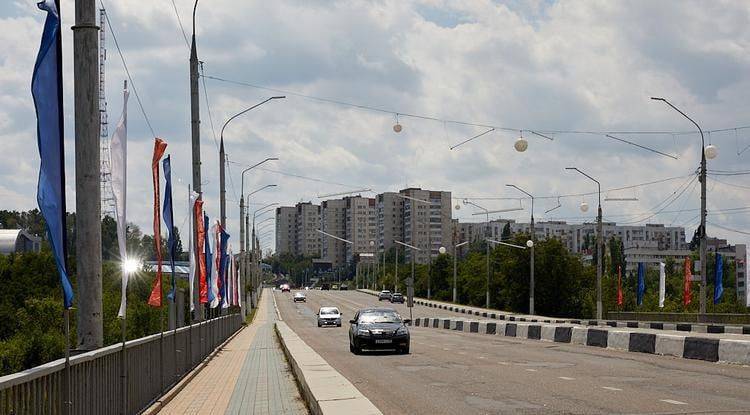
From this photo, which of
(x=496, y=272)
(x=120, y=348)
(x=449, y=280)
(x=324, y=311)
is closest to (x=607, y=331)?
(x=120, y=348)

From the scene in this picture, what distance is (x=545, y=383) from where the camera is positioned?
744 inches

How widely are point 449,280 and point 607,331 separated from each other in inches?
4155

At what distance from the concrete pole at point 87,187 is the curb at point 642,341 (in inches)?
630

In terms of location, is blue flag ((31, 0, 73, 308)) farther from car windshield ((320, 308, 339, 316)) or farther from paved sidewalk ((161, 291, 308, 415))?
car windshield ((320, 308, 339, 316))

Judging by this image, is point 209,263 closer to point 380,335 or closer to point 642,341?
point 380,335

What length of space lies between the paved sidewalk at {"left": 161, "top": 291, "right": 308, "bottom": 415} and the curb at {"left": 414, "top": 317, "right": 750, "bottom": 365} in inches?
405

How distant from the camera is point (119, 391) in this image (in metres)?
12.6

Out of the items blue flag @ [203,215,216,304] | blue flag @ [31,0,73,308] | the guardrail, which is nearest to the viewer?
the guardrail

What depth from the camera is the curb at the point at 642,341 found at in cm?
2377

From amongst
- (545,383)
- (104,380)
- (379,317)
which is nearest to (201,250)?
(379,317)

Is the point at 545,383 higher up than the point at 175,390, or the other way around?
the point at 545,383

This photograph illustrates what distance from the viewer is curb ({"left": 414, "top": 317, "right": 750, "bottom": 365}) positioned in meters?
23.8

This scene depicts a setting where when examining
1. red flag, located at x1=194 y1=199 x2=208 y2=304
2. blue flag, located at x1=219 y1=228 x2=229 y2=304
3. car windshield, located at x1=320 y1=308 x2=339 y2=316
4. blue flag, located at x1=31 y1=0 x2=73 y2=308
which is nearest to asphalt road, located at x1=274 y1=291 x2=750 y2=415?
red flag, located at x1=194 y1=199 x2=208 y2=304

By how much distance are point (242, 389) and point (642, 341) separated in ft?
46.7
